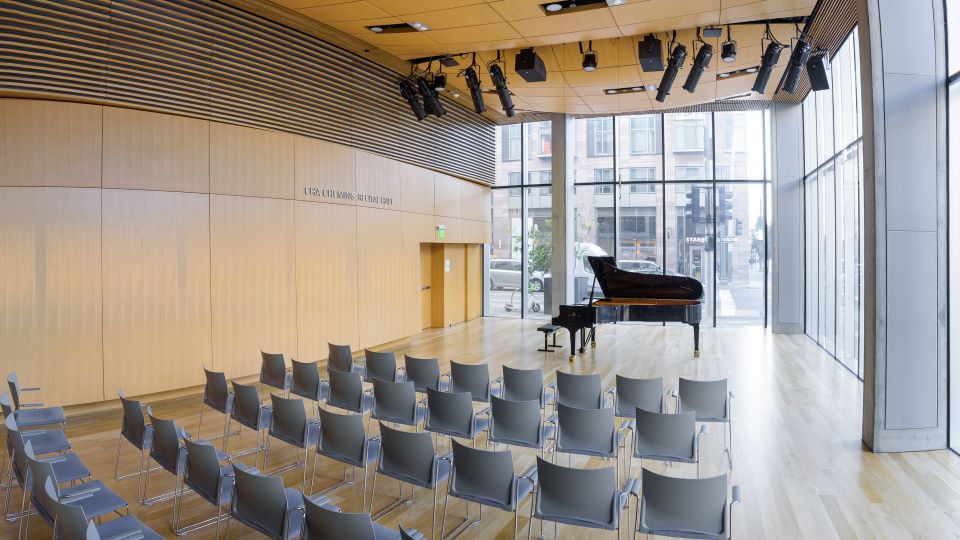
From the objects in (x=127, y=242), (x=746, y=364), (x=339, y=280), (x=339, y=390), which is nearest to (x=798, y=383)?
(x=746, y=364)

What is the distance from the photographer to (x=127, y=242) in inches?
253

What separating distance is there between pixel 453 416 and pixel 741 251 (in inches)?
392

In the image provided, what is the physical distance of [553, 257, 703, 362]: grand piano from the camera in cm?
897

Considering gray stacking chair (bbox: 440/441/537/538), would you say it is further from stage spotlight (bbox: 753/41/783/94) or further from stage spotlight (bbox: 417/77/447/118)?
stage spotlight (bbox: 417/77/447/118)

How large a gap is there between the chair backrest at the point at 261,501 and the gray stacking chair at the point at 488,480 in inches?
38.2

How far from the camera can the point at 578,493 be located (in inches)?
119

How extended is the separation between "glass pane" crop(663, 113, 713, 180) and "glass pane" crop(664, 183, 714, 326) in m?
0.29

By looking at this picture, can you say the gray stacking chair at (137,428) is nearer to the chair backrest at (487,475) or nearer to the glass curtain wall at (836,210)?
the chair backrest at (487,475)

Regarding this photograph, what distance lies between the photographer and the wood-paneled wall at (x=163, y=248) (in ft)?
19.2

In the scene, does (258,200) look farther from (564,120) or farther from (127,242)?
(564,120)

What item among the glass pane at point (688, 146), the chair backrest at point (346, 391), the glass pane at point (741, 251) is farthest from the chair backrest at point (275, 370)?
the glass pane at point (741, 251)

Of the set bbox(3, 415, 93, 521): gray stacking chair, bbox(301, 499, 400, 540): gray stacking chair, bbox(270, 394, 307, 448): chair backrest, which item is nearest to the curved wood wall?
bbox(3, 415, 93, 521): gray stacking chair

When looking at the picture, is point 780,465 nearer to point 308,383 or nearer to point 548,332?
point 308,383

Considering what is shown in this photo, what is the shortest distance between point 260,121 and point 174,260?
84.8 inches
